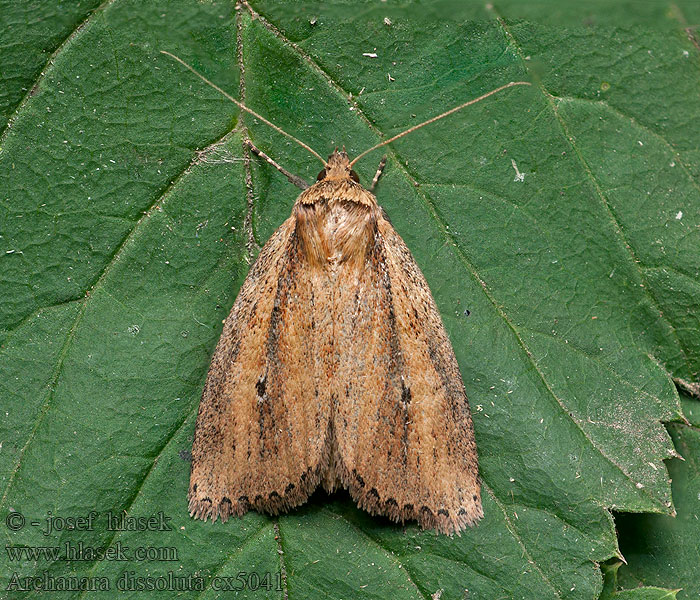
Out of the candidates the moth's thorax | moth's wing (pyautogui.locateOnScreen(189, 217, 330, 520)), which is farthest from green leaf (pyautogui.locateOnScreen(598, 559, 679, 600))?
the moth's thorax

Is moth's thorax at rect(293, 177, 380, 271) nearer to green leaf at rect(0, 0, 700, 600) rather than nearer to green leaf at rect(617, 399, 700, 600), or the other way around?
green leaf at rect(0, 0, 700, 600)

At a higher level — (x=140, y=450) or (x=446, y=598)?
(x=140, y=450)

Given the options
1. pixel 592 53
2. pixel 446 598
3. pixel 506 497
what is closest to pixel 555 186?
pixel 592 53

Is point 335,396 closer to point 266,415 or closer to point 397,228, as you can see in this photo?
point 266,415

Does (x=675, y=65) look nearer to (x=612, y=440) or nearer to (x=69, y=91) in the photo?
(x=612, y=440)

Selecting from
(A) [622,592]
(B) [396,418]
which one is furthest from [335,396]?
(A) [622,592]

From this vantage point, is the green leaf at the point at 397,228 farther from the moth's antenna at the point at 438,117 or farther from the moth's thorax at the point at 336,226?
the moth's thorax at the point at 336,226
